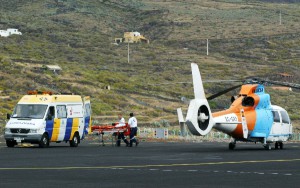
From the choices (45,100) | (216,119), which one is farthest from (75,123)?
(216,119)

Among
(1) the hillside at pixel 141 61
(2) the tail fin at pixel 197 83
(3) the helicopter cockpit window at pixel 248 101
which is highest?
(1) the hillside at pixel 141 61

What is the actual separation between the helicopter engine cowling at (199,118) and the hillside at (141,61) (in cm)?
2558

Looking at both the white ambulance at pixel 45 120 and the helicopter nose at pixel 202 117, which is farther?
the white ambulance at pixel 45 120

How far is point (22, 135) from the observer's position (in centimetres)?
4247

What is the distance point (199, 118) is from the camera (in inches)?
1540

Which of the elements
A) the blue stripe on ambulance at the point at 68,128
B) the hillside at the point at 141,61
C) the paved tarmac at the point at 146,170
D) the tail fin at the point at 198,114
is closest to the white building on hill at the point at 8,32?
the hillside at the point at 141,61

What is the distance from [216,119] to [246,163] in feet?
31.2

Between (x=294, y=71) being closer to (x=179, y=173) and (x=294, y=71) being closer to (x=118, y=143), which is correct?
(x=118, y=143)

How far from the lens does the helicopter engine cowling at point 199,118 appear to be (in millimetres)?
38625

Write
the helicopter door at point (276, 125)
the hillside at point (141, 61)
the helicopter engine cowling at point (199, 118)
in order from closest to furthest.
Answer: the helicopter engine cowling at point (199, 118) → the helicopter door at point (276, 125) → the hillside at point (141, 61)

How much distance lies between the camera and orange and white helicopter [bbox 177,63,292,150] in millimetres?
39156

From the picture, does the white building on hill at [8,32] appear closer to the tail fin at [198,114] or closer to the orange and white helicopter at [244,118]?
the orange and white helicopter at [244,118]

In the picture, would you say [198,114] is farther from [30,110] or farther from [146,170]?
[146,170]

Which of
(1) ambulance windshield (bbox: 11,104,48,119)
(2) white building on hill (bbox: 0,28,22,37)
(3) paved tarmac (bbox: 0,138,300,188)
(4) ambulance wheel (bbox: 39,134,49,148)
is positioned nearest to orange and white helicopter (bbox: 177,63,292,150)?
(3) paved tarmac (bbox: 0,138,300,188)
